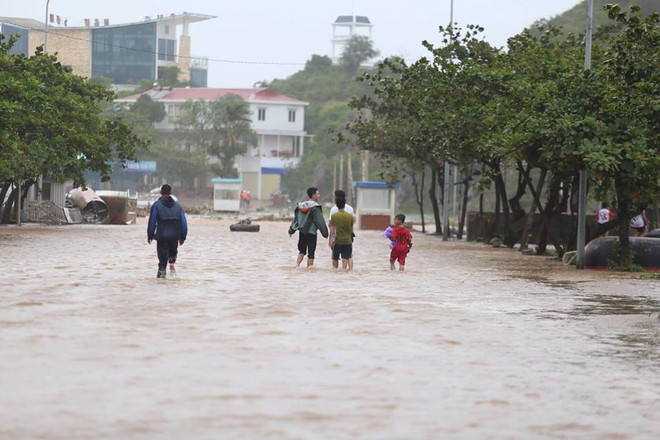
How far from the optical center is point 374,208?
6700cm

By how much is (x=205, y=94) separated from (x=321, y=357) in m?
128

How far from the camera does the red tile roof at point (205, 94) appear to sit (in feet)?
454

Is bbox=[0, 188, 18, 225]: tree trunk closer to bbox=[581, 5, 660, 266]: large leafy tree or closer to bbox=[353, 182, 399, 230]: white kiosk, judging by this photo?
bbox=[353, 182, 399, 230]: white kiosk

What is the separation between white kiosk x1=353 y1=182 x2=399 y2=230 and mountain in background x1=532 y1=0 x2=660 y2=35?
24025 mm

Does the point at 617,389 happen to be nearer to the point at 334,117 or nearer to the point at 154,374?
the point at 154,374

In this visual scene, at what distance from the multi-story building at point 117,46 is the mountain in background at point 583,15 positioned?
243 feet

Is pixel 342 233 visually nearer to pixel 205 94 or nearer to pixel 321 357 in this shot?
pixel 321 357

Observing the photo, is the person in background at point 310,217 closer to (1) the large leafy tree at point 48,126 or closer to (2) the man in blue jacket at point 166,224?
(2) the man in blue jacket at point 166,224

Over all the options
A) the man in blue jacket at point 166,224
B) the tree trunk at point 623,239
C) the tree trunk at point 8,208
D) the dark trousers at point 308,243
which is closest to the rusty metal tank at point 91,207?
the tree trunk at point 8,208

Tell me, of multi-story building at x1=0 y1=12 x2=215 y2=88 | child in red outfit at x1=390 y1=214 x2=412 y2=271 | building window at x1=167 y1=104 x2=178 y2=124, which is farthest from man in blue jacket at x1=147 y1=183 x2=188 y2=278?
multi-story building at x1=0 y1=12 x2=215 y2=88

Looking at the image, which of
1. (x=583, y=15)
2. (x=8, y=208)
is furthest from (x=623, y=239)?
(x=583, y=15)

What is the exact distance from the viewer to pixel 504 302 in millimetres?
20203

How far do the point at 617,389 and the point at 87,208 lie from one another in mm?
54857

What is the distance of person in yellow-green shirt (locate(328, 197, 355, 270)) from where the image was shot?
Result: 85.5 ft
